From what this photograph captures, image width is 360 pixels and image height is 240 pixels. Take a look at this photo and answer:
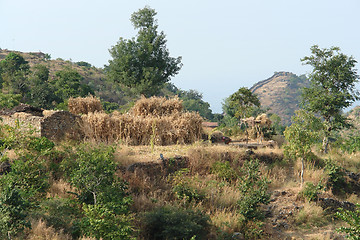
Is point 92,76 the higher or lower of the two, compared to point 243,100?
higher

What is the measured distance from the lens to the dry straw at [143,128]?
12273mm

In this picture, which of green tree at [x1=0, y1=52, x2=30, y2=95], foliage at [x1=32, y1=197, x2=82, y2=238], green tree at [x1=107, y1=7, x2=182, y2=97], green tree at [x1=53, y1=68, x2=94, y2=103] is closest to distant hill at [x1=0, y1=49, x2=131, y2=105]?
green tree at [x1=0, y1=52, x2=30, y2=95]

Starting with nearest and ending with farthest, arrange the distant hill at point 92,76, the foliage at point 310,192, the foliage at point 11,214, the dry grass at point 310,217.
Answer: the foliage at point 11,214, the dry grass at point 310,217, the foliage at point 310,192, the distant hill at point 92,76

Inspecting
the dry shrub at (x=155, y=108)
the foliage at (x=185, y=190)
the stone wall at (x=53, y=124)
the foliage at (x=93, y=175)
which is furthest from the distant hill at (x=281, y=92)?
the foliage at (x=93, y=175)

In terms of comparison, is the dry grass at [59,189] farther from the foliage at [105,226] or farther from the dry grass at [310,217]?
the dry grass at [310,217]

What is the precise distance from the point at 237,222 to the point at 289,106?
354ft

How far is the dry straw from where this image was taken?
12.3 m

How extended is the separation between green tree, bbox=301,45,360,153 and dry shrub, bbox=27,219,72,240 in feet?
44.6

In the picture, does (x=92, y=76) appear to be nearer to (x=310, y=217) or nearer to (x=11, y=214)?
(x=310, y=217)

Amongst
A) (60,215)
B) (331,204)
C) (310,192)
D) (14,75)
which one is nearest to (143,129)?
(60,215)

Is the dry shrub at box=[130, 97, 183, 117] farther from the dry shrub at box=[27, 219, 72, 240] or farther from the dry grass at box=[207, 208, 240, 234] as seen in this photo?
the dry shrub at box=[27, 219, 72, 240]

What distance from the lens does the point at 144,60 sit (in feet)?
92.6

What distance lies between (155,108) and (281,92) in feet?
375

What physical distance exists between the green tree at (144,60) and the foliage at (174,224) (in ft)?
64.4
